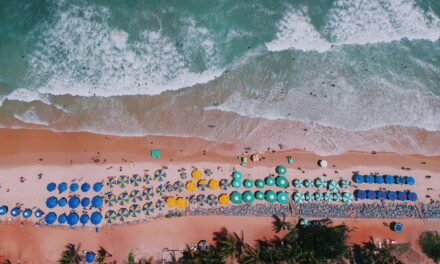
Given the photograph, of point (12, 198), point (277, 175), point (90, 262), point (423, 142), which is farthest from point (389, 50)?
point (12, 198)

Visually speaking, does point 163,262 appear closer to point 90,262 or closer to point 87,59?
point 90,262

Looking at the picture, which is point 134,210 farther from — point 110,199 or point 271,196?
point 271,196

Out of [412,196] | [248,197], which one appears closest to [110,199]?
[248,197]

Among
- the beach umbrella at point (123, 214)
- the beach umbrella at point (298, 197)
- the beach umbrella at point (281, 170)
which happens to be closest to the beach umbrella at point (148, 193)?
the beach umbrella at point (123, 214)

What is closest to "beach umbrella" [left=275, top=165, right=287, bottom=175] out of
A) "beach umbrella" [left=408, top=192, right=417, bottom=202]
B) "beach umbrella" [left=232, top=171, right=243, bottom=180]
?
"beach umbrella" [left=232, top=171, right=243, bottom=180]

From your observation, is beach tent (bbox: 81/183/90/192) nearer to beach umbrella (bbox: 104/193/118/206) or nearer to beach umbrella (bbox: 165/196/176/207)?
beach umbrella (bbox: 104/193/118/206)

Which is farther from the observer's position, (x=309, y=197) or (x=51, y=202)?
(x=309, y=197)
